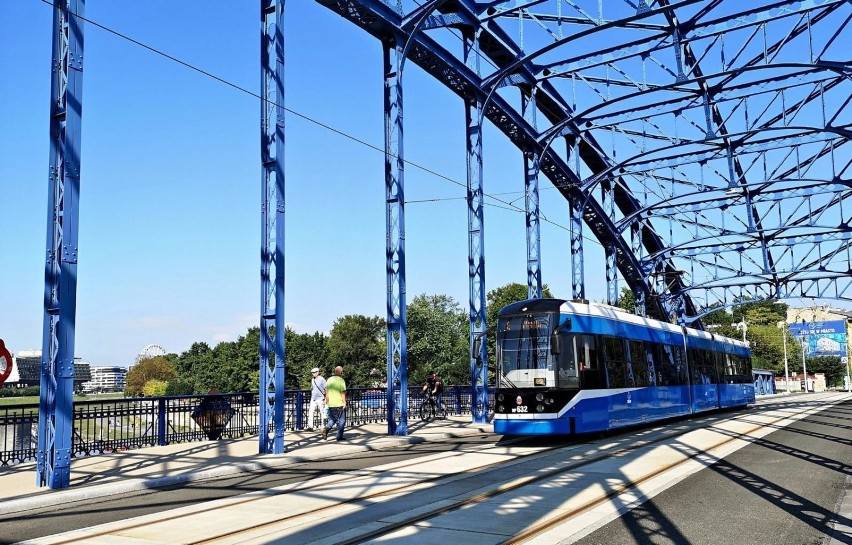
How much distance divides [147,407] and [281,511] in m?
8.97

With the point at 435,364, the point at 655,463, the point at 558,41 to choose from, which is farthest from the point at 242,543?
the point at 435,364

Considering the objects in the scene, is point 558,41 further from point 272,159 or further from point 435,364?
point 435,364

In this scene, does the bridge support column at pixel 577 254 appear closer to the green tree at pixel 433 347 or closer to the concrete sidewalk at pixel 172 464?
the concrete sidewalk at pixel 172 464

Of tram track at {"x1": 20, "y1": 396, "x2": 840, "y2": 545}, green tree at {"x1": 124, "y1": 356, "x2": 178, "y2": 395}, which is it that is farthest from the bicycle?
green tree at {"x1": 124, "y1": 356, "x2": 178, "y2": 395}

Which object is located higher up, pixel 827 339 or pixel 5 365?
pixel 827 339

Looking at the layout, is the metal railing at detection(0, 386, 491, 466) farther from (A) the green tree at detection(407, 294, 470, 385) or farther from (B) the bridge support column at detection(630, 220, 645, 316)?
(A) the green tree at detection(407, 294, 470, 385)

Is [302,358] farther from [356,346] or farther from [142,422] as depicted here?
[142,422]

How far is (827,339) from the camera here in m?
105

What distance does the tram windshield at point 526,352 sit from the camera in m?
17.9

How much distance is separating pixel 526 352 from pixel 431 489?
7.92 m

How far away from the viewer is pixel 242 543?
7.36m

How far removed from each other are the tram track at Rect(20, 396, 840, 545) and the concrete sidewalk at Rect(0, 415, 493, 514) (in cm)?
232

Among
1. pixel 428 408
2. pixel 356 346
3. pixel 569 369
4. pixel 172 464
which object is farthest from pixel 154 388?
pixel 172 464

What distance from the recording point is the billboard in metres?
99.0
